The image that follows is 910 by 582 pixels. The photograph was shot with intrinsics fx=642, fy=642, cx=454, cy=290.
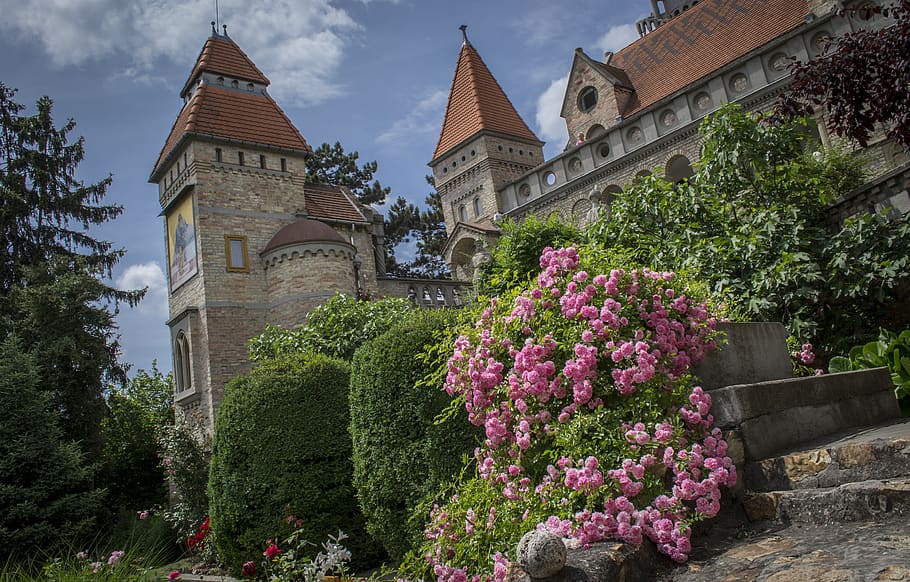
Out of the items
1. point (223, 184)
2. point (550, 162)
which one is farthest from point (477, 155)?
point (223, 184)

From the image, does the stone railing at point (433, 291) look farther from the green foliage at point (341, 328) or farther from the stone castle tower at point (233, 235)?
the green foliage at point (341, 328)

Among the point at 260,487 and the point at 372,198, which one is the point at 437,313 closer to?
the point at 260,487

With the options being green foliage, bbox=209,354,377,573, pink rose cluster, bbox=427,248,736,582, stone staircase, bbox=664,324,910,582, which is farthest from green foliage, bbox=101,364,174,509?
stone staircase, bbox=664,324,910,582

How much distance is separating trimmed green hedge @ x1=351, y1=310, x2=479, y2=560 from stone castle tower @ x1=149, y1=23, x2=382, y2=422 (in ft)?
47.4

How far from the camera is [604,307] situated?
4.03 m

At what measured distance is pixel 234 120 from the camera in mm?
23797

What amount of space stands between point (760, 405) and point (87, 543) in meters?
15.0

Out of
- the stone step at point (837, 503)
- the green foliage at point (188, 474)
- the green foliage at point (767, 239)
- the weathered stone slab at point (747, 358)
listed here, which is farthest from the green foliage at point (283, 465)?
the green foliage at point (188, 474)

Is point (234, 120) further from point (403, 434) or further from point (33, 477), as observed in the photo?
point (403, 434)

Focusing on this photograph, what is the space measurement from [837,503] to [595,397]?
137 centimetres

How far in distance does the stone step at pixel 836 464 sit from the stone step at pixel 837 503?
0.13 m

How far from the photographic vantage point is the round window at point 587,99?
27609 mm

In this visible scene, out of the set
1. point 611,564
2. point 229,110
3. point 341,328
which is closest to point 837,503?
point 611,564

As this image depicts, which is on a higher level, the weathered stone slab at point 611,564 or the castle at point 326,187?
the castle at point 326,187
